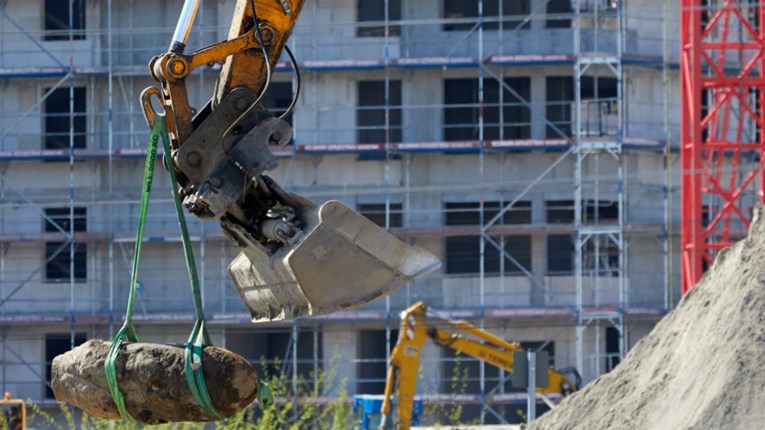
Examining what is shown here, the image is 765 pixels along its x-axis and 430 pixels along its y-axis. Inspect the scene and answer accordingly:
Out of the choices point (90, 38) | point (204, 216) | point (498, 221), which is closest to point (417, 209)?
point (498, 221)

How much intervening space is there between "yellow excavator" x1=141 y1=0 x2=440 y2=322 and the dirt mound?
5244mm

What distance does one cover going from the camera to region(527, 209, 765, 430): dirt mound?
50.6 ft

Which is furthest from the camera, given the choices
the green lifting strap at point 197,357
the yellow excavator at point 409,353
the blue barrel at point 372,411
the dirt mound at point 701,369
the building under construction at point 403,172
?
the building under construction at point 403,172

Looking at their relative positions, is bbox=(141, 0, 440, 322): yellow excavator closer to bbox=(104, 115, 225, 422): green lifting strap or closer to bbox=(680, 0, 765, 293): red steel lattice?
bbox=(104, 115, 225, 422): green lifting strap

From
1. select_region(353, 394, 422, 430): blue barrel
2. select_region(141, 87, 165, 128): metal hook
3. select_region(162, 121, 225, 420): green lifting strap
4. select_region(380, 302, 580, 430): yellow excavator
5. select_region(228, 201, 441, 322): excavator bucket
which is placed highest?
select_region(141, 87, 165, 128): metal hook

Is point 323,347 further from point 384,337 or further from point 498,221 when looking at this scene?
point 498,221

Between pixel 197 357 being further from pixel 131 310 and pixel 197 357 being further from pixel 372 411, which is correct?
pixel 372 411

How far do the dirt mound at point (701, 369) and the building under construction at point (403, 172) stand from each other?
51.3 ft

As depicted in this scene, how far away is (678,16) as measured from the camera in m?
37.3

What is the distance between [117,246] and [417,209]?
607 cm

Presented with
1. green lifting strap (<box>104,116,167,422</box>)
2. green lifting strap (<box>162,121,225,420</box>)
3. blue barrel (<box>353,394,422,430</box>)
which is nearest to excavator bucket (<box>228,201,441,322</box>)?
green lifting strap (<box>162,121,225,420</box>)

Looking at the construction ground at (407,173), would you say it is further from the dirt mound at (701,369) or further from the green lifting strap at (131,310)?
the green lifting strap at (131,310)

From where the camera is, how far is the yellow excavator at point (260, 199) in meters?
10.8

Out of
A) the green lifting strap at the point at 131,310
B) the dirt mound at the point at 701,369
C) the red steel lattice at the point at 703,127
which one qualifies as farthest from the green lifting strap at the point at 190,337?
the red steel lattice at the point at 703,127
